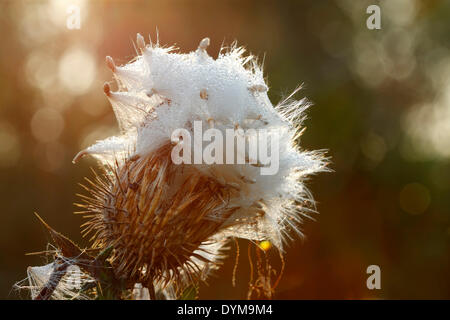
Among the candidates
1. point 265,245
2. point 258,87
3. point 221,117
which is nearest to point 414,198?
point 265,245

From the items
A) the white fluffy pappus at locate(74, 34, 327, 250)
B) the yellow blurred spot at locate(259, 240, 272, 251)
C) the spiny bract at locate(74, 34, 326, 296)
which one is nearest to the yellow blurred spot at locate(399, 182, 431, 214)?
the yellow blurred spot at locate(259, 240, 272, 251)

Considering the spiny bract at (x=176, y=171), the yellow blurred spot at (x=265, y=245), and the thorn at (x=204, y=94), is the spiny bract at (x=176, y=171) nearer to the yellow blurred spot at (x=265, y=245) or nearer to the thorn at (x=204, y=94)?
the thorn at (x=204, y=94)

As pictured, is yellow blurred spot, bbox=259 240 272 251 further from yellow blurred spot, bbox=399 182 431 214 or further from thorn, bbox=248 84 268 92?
yellow blurred spot, bbox=399 182 431 214

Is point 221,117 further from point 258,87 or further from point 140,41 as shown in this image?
point 140,41

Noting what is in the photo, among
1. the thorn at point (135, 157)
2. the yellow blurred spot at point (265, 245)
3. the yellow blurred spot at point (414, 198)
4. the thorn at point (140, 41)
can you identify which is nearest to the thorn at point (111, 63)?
the thorn at point (140, 41)

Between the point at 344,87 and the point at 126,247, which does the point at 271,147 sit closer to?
the point at 126,247
